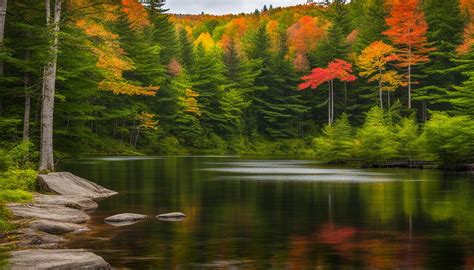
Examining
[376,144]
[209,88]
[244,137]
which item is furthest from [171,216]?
[244,137]

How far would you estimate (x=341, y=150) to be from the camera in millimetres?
52562

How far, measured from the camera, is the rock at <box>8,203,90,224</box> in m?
15.0

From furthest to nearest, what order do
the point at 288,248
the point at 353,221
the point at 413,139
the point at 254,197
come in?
1. the point at 413,139
2. the point at 254,197
3. the point at 353,221
4. the point at 288,248

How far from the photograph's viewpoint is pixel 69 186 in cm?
2192

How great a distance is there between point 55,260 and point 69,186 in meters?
12.6

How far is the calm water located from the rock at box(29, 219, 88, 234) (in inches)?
19.5

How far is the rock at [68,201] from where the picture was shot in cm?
1816

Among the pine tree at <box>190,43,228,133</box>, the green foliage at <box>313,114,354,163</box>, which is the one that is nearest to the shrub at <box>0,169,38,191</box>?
the green foliage at <box>313,114,354,163</box>

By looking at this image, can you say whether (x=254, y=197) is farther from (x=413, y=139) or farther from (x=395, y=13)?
(x=395, y=13)

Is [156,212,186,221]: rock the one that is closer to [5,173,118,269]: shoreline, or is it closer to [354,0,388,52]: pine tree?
[5,173,118,269]: shoreline

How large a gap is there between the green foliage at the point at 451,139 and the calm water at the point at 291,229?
48.0ft

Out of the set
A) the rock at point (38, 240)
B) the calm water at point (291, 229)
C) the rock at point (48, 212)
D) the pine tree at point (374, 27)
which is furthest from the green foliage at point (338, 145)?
the rock at point (38, 240)

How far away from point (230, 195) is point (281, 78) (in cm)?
6235

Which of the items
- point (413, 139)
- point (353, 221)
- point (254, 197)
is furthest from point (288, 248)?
point (413, 139)
